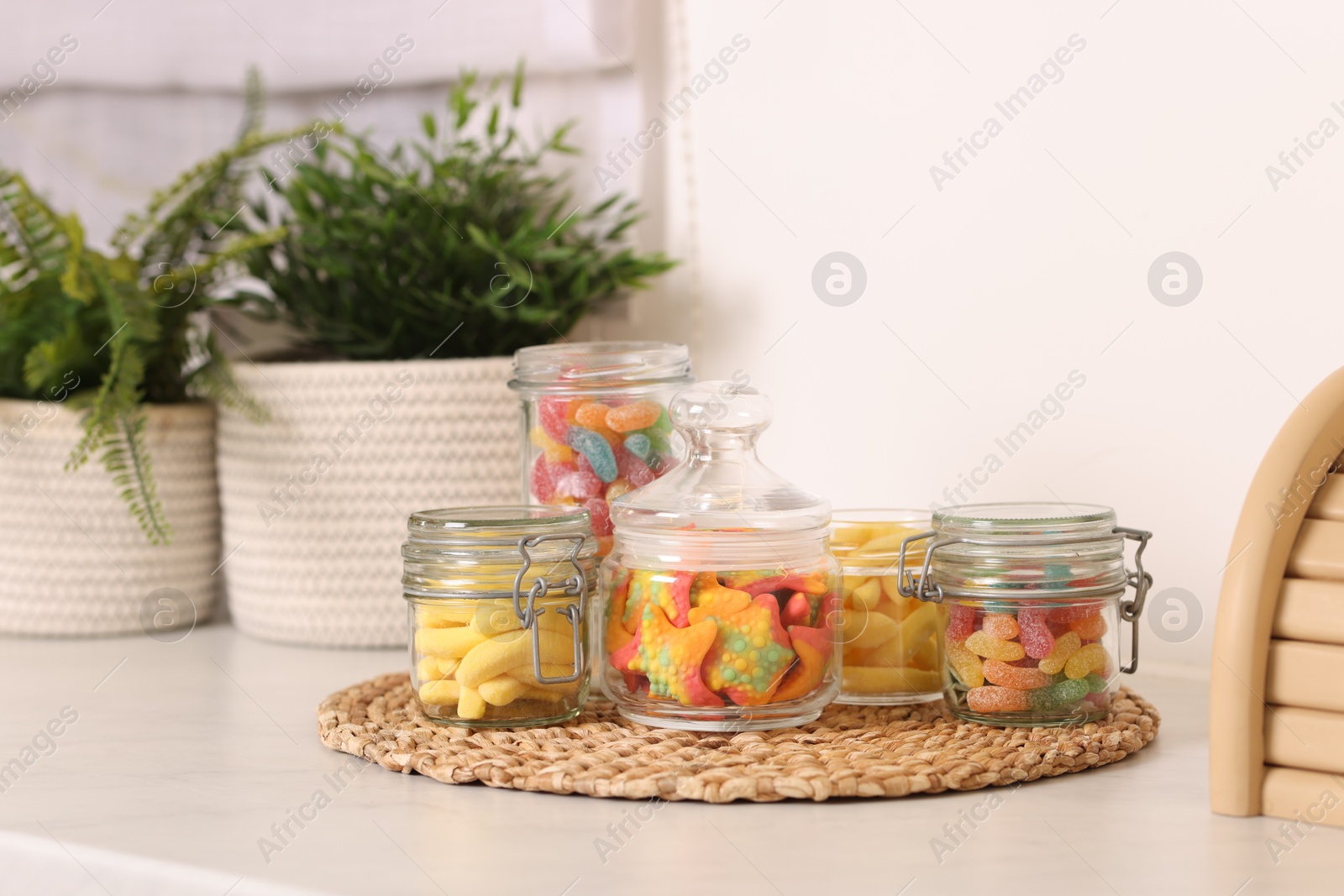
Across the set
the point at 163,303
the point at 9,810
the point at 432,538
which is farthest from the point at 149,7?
the point at 9,810

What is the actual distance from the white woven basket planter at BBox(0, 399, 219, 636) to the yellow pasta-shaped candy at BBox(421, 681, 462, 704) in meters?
0.51

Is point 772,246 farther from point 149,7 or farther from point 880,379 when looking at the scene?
point 149,7

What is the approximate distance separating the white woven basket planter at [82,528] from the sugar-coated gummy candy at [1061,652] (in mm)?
789

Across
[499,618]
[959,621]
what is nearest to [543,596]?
[499,618]

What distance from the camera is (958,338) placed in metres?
0.98

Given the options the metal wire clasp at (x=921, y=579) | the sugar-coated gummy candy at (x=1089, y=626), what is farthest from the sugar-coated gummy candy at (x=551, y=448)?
the sugar-coated gummy candy at (x=1089, y=626)

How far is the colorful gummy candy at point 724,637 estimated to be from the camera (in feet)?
2.27

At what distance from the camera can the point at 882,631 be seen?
0.78m

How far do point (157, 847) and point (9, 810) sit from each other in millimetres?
116

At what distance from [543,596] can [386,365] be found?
37cm

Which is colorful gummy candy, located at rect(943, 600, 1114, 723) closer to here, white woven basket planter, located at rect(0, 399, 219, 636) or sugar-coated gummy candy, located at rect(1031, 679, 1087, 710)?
sugar-coated gummy candy, located at rect(1031, 679, 1087, 710)

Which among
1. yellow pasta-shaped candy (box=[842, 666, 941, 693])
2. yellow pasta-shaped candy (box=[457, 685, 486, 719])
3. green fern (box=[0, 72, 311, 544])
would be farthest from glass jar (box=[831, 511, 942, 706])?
green fern (box=[0, 72, 311, 544])

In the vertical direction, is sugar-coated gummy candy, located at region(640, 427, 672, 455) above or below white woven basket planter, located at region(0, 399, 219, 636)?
above

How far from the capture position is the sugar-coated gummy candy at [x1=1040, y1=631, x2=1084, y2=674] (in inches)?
27.5
